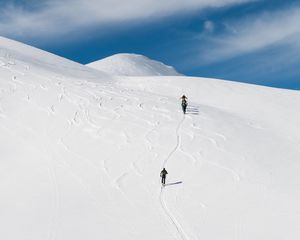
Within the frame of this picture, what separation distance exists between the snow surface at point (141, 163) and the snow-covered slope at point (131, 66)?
316 feet

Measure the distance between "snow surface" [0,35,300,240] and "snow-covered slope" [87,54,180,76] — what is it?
316ft

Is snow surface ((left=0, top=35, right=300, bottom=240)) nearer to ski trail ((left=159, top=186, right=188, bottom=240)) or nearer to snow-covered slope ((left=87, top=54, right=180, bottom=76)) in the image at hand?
ski trail ((left=159, top=186, right=188, bottom=240))

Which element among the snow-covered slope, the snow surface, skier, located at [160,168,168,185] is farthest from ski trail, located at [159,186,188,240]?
the snow-covered slope

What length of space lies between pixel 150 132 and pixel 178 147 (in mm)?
2704

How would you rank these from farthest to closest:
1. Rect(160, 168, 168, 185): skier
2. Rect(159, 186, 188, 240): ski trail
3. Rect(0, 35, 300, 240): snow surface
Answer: Rect(160, 168, 168, 185): skier < Rect(0, 35, 300, 240): snow surface < Rect(159, 186, 188, 240): ski trail

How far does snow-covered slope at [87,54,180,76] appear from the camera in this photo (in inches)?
5453

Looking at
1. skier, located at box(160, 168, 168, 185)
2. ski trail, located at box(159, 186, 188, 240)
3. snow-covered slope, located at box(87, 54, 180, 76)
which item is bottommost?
ski trail, located at box(159, 186, 188, 240)

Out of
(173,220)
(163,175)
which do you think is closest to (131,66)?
(163,175)

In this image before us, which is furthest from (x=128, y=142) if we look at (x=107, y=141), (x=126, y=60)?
(x=126, y=60)

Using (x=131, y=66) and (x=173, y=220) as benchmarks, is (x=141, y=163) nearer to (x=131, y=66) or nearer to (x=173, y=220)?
(x=173, y=220)

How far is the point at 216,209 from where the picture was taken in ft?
56.7

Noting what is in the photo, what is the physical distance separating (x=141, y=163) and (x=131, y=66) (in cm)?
12723

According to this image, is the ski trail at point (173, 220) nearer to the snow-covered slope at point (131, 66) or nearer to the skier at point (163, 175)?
the skier at point (163, 175)

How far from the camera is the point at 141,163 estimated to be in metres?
22.3
